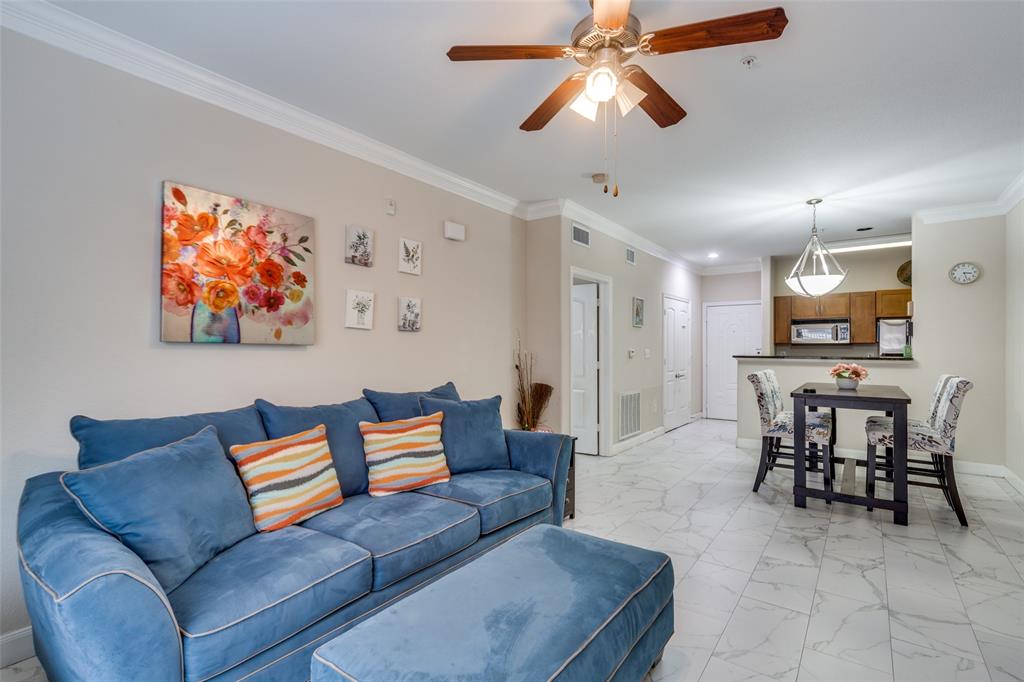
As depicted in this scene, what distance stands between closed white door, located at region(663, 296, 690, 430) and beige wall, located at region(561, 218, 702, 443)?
0.22m

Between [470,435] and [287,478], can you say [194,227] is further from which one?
[470,435]

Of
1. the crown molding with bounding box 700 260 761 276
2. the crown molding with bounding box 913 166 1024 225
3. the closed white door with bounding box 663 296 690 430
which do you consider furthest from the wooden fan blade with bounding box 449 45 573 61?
the crown molding with bounding box 700 260 761 276

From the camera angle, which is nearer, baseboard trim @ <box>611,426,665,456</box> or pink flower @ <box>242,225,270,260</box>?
pink flower @ <box>242,225,270,260</box>

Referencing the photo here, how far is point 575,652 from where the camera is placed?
1312 mm

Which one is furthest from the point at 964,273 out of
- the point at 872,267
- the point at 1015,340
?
the point at 872,267

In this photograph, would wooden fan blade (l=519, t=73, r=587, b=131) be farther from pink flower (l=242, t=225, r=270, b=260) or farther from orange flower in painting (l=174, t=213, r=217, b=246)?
orange flower in painting (l=174, t=213, r=217, b=246)

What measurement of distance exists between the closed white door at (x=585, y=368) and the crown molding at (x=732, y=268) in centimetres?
367

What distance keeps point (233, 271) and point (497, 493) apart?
1.83 m

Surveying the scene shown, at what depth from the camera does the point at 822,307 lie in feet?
23.4

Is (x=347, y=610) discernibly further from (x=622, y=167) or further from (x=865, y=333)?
(x=865, y=333)

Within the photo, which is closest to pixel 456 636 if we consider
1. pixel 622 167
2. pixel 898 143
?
pixel 622 167

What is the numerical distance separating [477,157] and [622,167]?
1.13m

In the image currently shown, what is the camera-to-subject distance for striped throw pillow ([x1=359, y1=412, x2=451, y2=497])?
2580 mm

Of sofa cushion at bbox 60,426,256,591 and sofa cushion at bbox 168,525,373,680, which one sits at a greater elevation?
sofa cushion at bbox 60,426,256,591
